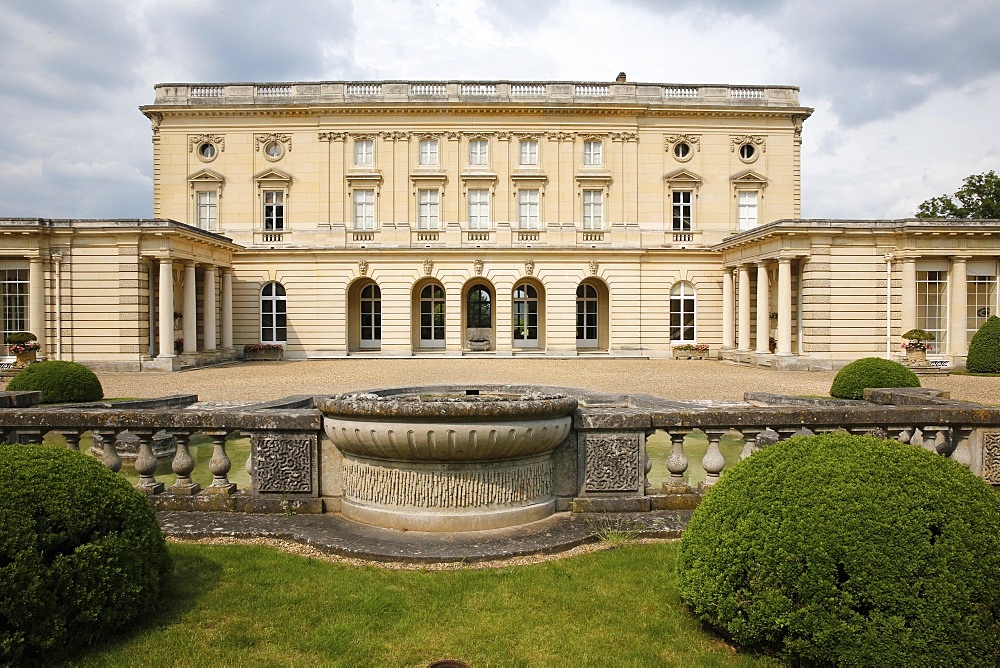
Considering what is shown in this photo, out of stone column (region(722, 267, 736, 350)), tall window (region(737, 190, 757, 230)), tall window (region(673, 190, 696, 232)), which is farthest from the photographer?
tall window (region(737, 190, 757, 230))

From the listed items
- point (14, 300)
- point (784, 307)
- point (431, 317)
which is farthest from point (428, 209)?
point (14, 300)

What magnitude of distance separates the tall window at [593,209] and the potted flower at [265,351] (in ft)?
56.5

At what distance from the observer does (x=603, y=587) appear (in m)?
3.95

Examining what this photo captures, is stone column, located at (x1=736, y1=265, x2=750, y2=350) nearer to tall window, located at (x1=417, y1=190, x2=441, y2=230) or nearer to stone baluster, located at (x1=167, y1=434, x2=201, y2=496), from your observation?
tall window, located at (x1=417, y1=190, x2=441, y2=230)

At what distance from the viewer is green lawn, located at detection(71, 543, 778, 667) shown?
314cm

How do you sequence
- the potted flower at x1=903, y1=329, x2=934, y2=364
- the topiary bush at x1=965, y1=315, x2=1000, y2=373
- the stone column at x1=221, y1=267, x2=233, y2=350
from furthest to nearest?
1. the stone column at x1=221, y1=267, x2=233, y2=350
2. the potted flower at x1=903, y1=329, x2=934, y2=364
3. the topiary bush at x1=965, y1=315, x2=1000, y2=373

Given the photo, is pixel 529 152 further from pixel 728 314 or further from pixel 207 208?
pixel 207 208

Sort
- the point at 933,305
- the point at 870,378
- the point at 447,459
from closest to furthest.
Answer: the point at 447,459
the point at 870,378
the point at 933,305

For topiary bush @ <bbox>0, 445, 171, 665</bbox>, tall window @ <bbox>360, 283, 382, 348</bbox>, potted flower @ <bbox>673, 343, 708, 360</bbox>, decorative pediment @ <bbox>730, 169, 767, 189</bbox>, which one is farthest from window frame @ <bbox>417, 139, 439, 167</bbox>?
topiary bush @ <bbox>0, 445, 171, 665</bbox>

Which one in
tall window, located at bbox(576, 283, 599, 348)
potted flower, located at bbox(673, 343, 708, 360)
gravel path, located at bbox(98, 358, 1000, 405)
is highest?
tall window, located at bbox(576, 283, 599, 348)

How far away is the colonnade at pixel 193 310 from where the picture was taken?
2381 centimetres

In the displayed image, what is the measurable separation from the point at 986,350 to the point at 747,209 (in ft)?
43.7

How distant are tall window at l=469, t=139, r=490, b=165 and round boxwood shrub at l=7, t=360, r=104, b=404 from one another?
22.8 m

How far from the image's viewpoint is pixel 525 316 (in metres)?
34.2
